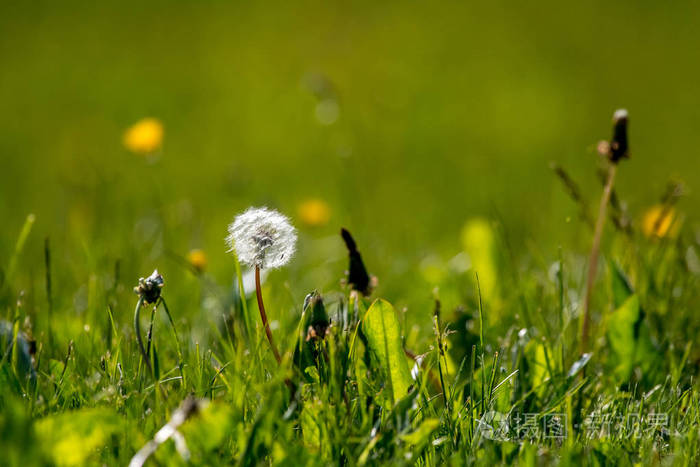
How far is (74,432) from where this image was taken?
48.7 inches

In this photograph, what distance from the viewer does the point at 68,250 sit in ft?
10.6

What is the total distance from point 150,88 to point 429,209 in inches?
146

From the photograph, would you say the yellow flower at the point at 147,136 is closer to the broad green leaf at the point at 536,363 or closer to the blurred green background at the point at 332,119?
the blurred green background at the point at 332,119

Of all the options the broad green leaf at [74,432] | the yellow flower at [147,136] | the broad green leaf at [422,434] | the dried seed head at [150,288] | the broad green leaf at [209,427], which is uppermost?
the yellow flower at [147,136]

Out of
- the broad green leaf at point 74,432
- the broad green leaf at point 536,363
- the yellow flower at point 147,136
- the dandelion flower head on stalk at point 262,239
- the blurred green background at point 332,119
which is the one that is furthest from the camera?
the blurred green background at point 332,119

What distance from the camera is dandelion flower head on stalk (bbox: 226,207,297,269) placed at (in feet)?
5.09

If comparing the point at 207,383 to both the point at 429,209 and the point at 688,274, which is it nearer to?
the point at 688,274

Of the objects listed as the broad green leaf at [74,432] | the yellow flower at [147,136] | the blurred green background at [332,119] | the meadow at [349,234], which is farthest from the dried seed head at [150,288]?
the yellow flower at [147,136]

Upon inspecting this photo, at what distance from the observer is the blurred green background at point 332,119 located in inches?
145

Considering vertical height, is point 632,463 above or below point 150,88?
below

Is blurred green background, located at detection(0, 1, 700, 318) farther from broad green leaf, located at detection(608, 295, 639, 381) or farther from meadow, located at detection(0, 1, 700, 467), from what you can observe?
broad green leaf, located at detection(608, 295, 639, 381)

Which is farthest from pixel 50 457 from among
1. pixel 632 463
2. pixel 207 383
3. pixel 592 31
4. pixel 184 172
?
pixel 592 31

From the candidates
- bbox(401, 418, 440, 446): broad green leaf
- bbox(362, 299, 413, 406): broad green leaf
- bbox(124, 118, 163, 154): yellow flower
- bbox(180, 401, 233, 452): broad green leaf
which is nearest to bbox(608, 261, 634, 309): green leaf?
bbox(362, 299, 413, 406): broad green leaf

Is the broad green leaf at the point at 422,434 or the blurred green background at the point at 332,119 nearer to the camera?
the broad green leaf at the point at 422,434
